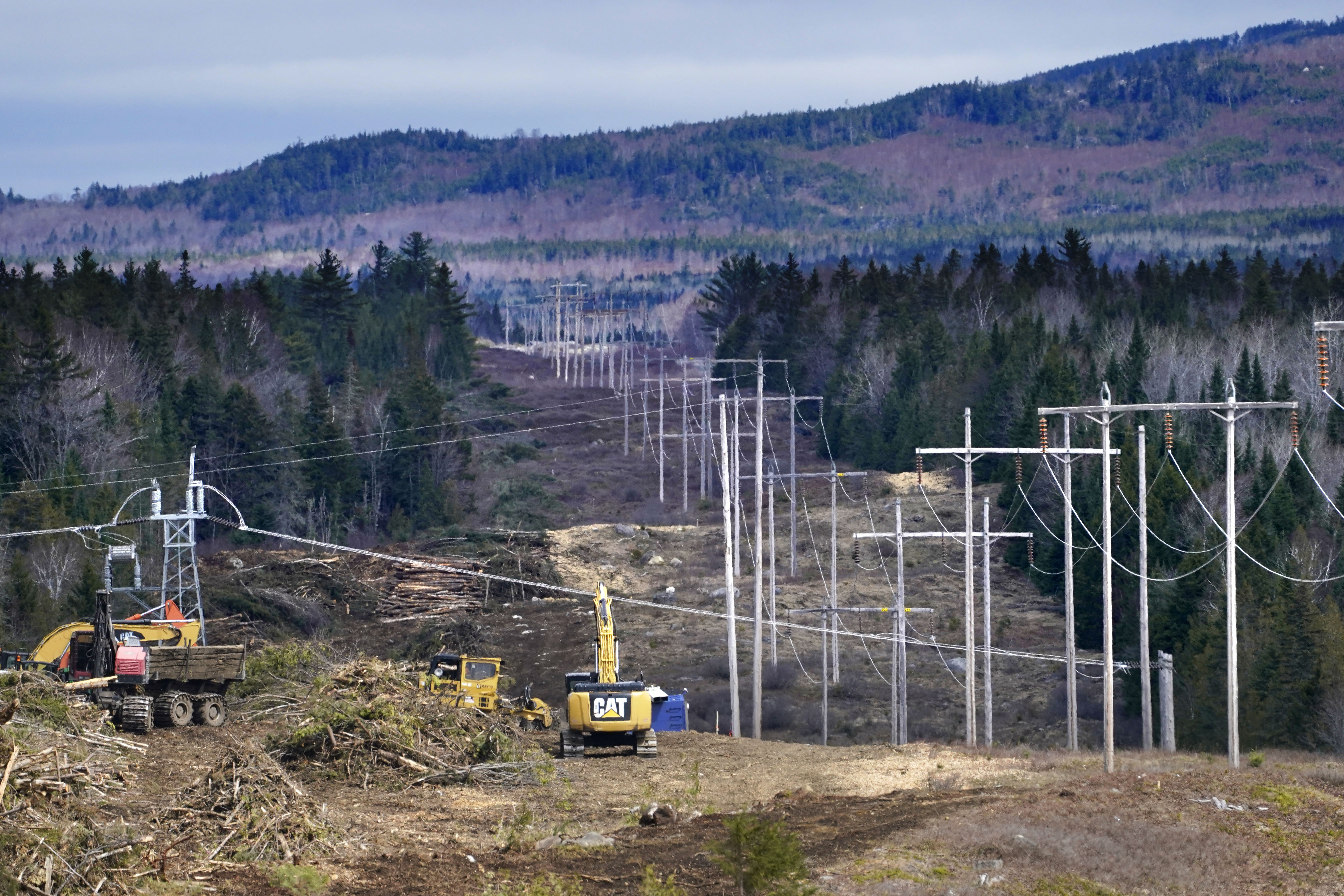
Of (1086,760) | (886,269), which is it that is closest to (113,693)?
(1086,760)

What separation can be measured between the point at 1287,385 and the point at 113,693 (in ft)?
205

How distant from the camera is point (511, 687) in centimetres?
6081

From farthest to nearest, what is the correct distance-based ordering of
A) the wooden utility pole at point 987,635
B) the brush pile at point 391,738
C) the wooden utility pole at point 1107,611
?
the wooden utility pole at point 987,635
the wooden utility pole at point 1107,611
the brush pile at point 391,738

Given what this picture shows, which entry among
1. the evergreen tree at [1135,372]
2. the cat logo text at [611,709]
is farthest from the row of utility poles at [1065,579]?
the evergreen tree at [1135,372]

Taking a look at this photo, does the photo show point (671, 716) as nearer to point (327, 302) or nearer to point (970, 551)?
point (970, 551)

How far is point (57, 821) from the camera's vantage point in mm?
20875

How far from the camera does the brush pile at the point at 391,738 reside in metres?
31.3

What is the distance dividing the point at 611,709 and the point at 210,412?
199 feet

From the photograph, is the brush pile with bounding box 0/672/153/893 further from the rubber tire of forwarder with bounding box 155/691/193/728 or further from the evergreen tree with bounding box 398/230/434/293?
the evergreen tree with bounding box 398/230/434/293

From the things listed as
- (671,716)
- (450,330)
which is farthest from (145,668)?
(450,330)

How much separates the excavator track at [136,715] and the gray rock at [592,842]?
45.6ft

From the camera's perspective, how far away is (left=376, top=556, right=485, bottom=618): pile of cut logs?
7262cm

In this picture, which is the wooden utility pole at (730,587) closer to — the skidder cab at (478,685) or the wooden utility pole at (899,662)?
the wooden utility pole at (899,662)

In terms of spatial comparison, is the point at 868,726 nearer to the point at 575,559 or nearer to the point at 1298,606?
the point at 1298,606
